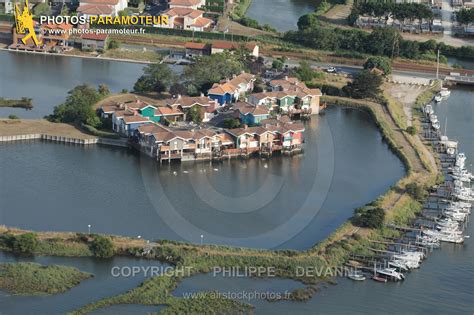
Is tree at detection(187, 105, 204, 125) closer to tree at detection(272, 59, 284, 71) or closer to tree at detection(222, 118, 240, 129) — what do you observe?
tree at detection(222, 118, 240, 129)

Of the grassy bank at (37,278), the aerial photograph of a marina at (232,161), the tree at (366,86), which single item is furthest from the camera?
the tree at (366,86)

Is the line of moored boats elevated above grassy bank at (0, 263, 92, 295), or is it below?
above

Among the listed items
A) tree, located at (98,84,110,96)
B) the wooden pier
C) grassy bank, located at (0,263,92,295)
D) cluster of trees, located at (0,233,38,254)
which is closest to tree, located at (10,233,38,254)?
cluster of trees, located at (0,233,38,254)

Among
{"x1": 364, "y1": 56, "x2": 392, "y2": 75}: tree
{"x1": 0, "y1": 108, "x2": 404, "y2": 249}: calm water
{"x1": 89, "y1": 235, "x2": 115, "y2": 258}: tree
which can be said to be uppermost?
{"x1": 364, "y1": 56, "x2": 392, "y2": 75}: tree

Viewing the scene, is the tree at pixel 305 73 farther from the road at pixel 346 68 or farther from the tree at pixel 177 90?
the tree at pixel 177 90

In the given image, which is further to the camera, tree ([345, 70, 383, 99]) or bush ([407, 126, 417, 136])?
tree ([345, 70, 383, 99])

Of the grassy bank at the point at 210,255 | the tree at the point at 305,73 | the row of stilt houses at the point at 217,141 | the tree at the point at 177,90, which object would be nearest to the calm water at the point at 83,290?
the grassy bank at the point at 210,255

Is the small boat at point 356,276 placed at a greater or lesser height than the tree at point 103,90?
lesser

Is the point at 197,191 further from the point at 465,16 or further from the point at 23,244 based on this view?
the point at 465,16
